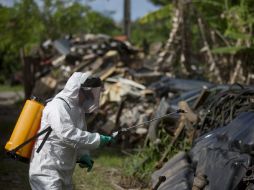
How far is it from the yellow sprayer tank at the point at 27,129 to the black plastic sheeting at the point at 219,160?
225 centimetres

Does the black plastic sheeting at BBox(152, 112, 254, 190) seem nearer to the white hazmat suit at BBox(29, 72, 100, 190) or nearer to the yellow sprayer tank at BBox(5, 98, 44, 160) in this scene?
the white hazmat suit at BBox(29, 72, 100, 190)

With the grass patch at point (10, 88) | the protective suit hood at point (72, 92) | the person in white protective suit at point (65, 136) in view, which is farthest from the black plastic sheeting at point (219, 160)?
the grass patch at point (10, 88)

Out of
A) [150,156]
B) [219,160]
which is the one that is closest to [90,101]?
[219,160]

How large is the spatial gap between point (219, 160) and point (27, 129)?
245cm

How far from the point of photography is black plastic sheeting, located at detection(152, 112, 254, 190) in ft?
20.2

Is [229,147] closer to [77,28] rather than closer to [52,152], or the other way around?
[52,152]

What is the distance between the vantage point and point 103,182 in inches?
366

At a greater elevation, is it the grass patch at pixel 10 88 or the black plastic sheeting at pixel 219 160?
the black plastic sheeting at pixel 219 160

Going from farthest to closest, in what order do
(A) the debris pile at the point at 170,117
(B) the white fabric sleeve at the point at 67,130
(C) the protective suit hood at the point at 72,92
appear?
(A) the debris pile at the point at 170,117 < (C) the protective suit hood at the point at 72,92 < (B) the white fabric sleeve at the point at 67,130

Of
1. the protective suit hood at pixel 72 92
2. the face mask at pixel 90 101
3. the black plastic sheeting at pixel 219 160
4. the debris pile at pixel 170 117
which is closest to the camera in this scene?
the protective suit hood at pixel 72 92

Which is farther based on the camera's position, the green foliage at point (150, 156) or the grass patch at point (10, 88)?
the grass patch at point (10, 88)

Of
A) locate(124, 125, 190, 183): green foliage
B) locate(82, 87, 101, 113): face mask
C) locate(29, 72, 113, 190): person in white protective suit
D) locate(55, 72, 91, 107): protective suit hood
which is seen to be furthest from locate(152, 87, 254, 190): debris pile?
locate(55, 72, 91, 107): protective suit hood

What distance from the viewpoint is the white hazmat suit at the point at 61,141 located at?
4953mm

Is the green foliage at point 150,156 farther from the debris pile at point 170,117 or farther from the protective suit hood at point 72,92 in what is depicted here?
the protective suit hood at point 72,92
